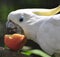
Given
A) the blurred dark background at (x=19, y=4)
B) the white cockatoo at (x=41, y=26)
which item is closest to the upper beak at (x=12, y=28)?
the white cockatoo at (x=41, y=26)

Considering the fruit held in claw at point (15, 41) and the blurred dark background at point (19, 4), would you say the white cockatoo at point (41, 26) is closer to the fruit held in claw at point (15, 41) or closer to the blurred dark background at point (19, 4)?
the fruit held in claw at point (15, 41)

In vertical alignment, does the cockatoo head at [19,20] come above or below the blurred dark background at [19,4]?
below

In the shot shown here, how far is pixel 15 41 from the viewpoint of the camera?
0.58 metres

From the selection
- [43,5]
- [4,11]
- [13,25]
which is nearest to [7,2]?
[4,11]

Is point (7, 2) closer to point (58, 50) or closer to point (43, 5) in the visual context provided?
point (43, 5)

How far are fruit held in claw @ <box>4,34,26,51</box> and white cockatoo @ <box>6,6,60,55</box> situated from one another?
0.03 meters

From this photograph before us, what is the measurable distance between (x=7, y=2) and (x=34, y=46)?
484 millimetres

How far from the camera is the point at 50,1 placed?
3.24 ft

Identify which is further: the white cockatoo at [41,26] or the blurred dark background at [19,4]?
the blurred dark background at [19,4]

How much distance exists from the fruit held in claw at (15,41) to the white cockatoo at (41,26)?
0.03 m

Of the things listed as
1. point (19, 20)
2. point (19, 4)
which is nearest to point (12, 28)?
point (19, 20)

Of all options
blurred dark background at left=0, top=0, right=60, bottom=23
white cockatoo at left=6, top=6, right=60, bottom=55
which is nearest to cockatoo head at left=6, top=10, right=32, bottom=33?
white cockatoo at left=6, top=6, right=60, bottom=55

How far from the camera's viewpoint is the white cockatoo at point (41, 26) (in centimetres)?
54

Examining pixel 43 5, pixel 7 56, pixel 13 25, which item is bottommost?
pixel 7 56
